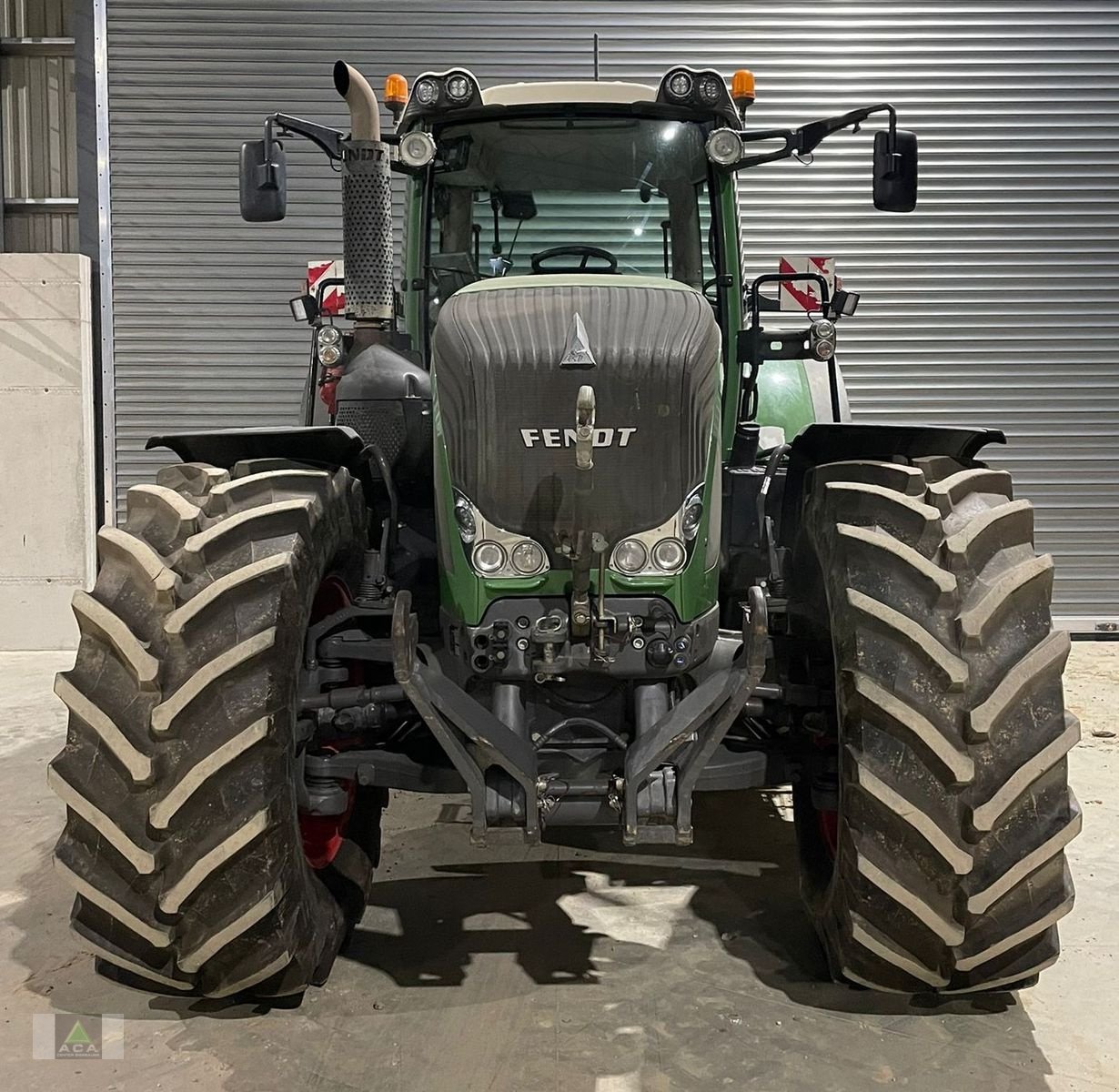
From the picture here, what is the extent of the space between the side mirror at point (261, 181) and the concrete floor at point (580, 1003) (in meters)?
2.25

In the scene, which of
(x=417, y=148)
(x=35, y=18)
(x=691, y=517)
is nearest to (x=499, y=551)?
(x=691, y=517)

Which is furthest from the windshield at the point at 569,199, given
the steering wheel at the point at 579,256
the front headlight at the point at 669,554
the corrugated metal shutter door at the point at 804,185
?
the corrugated metal shutter door at the point at 804,185

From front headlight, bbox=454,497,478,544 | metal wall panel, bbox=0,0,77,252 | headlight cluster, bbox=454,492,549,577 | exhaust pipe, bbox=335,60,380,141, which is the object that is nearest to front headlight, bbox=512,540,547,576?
headlight cluster, bbox=454,492,549,577

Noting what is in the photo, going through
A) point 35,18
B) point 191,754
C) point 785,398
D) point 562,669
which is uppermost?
point 35,18

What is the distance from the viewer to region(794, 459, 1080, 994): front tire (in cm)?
230

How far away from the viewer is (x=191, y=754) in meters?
2.29

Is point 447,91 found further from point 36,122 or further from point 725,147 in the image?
point 36,122

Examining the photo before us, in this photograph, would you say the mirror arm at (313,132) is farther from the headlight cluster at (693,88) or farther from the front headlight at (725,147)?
the front headlight at (725,147)

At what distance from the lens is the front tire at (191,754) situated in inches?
90.4

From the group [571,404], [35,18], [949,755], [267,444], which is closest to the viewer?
[949,755]

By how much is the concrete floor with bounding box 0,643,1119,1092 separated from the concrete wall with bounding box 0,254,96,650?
4.00 m

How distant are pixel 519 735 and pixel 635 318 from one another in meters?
1.01

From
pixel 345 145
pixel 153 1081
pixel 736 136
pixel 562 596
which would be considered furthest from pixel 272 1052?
pixel 736 136

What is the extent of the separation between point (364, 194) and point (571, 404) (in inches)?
43.9
